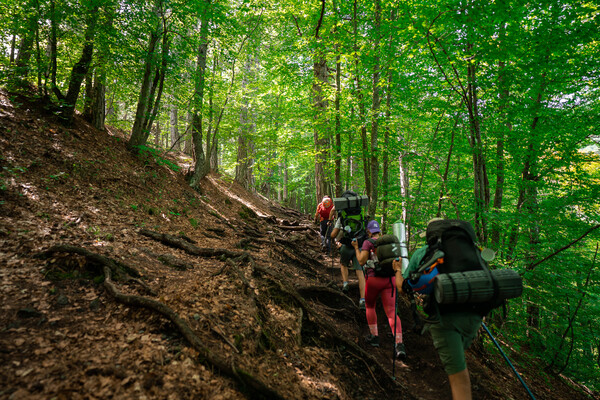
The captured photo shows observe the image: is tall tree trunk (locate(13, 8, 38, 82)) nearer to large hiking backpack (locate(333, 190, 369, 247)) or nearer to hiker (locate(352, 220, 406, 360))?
large hiking backpack (locate(333, 190, 369, 247))

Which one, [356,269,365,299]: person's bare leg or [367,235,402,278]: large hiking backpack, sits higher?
[367,235,402,278]: large hiking backpack

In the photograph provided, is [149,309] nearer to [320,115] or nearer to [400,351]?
[400,351]

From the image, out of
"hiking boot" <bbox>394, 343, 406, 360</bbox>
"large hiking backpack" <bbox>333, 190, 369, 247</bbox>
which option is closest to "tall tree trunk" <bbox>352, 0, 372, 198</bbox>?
"large hiking backpack" <bbox>333, 190, 369, 247</bbox>

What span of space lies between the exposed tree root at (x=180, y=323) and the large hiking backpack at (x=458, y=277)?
2151mm

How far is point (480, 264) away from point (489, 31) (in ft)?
18.4

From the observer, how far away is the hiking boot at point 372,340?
5281 mm

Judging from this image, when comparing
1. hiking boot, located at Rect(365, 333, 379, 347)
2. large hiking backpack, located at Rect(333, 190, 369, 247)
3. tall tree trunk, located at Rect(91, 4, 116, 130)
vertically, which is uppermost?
tall tree trunk, located at Rect(91, 4, 116, 130)

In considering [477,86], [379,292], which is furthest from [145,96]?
[477,86]

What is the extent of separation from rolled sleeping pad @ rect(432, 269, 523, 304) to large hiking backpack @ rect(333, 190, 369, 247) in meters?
3.87

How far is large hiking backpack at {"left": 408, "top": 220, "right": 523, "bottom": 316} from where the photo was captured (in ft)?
10.1

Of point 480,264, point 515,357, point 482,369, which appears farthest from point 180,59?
point 515,357

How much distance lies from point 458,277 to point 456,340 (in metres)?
0.84

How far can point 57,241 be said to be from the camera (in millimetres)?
4176

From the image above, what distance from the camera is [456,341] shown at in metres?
3.27
